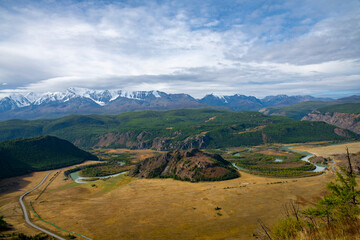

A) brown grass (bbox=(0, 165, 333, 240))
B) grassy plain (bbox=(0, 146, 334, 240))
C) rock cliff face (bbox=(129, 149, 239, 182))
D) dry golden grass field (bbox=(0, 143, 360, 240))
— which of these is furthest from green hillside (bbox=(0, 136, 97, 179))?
rock cliff face (bbox=(129, 149, 239, 182))

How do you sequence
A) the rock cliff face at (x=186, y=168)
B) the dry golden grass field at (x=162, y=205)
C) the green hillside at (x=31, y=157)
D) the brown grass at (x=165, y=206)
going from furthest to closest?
the green hillside at (x=31, y=157) < the rock cliff face at (x=186, y=168) < the dry golden grass field at (x=162, y=205) < the brown grass at (x=165, y=206)

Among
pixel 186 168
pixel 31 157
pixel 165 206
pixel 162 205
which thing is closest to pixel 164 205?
pixel 162 205

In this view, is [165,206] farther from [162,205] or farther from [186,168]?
[186,168]

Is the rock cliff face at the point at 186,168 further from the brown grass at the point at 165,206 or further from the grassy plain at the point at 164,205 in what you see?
the grassy plain at the point at 164,205

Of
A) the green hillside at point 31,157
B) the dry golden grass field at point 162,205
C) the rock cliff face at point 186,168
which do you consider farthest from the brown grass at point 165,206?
the green hillside at point 31,157

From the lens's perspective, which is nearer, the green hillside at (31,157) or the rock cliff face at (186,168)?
the rock cliff face at (186,168)

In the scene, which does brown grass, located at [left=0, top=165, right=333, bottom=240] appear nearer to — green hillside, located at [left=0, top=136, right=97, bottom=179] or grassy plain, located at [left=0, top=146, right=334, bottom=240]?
grassy plain, located at [left=0, top=146, right=334, bottom=240]
